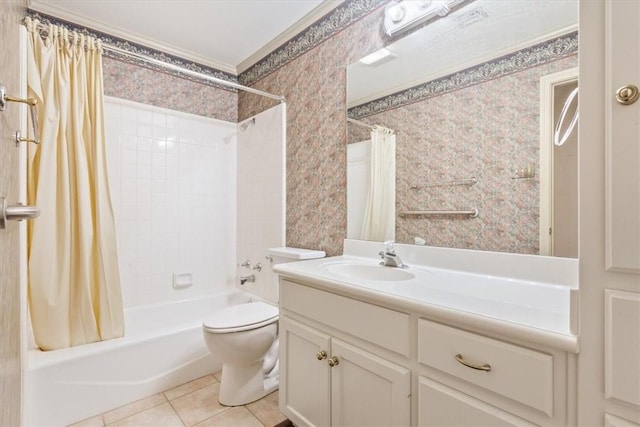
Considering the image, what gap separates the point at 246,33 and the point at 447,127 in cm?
170

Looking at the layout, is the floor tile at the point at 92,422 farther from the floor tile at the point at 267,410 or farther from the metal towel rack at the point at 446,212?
the metal towel rack at the point at 446,212

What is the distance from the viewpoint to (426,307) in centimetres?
85

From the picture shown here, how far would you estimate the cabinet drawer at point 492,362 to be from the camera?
0.68m

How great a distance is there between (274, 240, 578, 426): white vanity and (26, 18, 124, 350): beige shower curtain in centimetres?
123

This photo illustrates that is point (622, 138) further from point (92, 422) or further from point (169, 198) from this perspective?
point (169, 198)

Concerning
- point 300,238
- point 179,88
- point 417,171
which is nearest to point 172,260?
point 300,238

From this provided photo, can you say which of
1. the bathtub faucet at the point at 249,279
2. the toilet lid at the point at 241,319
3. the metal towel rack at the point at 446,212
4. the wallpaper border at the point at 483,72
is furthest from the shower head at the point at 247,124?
the metal towel rack at the point at 446,212

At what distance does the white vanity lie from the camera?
0.70 metres

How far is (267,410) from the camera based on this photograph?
1686 mm

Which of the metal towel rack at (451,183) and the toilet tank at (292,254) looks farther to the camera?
the toilet tank at (292,254)

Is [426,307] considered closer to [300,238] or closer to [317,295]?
[317,295]

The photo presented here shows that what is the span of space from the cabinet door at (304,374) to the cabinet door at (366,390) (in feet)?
0.15

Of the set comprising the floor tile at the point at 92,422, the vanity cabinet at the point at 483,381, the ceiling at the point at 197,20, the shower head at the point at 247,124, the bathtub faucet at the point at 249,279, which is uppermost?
the ceiling at the point at 197,20

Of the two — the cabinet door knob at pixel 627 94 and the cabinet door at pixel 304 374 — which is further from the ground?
the cabinet door knob at pixel 627 94
